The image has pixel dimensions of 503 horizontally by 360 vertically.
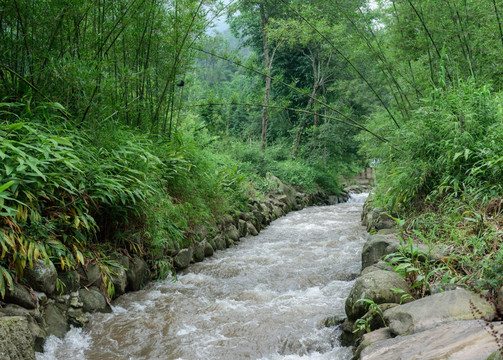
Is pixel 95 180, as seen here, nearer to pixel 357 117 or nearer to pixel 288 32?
pixel 288 32

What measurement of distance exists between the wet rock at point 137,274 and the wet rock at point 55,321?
31.1 inches

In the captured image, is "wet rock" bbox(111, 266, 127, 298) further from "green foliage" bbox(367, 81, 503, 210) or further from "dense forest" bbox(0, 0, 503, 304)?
"green foliage" bbox(367, 81, 503, 210)

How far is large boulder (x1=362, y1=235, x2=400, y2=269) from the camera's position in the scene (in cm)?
312

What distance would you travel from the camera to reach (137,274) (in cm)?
328

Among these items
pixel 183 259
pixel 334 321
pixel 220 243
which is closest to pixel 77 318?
pixel 183 259

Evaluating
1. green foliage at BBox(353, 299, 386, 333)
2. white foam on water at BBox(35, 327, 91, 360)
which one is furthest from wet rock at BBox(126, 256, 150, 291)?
green foliage at BBox(353, 299, 386, 333)

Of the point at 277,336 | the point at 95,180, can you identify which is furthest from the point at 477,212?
the point at 95,180

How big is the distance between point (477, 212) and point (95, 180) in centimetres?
308

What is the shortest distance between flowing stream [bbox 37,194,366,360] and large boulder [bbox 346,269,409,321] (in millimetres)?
242

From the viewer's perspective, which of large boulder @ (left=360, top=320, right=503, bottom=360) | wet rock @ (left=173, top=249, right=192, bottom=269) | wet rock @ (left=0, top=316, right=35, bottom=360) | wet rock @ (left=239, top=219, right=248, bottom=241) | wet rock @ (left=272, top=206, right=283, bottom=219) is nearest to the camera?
large boulder @ (left=360, top=320, right=503, bottom=360)

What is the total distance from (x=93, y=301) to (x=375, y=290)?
2.10m

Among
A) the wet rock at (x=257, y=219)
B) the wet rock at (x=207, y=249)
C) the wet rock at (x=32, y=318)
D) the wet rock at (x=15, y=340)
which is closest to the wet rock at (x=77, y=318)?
the wet rock at (x=32, y=318)

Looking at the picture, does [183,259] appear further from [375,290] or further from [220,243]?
[375,290]

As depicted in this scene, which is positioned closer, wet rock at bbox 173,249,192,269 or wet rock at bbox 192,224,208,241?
wet rock at bbox 173,249,192,269
